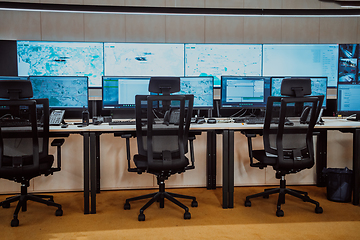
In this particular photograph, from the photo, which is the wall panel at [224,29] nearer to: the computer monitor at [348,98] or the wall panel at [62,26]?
the computer monitor at [348,98]

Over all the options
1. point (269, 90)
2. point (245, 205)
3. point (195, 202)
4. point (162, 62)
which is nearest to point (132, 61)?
point (162, 62)

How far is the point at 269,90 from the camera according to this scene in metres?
3.53

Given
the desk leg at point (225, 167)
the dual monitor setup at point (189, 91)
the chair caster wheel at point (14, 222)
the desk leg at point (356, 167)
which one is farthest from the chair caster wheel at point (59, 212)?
the desk leg at point (356, 167)

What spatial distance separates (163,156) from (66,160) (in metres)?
1.58

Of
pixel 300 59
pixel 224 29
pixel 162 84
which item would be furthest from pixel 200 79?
pixel 300 59

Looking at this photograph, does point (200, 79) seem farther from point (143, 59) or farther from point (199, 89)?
point (143, 59)

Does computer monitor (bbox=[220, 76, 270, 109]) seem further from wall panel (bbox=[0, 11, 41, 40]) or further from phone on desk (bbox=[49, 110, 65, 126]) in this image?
wall panel (bbox=[0, 11, 41, 40])

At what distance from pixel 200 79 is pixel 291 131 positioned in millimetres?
1259

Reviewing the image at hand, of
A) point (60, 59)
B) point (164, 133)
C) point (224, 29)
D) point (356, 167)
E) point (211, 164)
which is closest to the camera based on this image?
point (164, 133)

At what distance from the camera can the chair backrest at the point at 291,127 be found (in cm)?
259

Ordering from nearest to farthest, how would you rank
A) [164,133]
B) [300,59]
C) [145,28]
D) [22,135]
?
[22,135]
[164,133]
[145,28]
[300,59]

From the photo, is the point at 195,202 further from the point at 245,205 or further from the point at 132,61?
the point at 132,61

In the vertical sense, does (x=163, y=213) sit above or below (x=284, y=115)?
below

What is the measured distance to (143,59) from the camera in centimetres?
436
